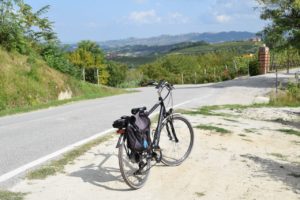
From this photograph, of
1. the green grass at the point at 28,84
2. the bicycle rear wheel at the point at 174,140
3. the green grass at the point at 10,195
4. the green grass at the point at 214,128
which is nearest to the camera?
the green grass at the point at 10,195

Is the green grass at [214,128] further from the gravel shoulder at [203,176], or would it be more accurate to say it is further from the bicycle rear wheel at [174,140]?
the bicycle rear wheel at [174,140]

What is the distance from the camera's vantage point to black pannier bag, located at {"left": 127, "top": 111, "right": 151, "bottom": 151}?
605 centimetres

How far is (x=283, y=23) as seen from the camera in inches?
1067

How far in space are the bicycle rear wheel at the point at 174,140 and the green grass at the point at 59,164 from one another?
4.69 ft

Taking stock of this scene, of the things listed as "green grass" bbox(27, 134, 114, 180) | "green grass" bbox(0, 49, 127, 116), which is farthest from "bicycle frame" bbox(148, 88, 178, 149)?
"green grass" bbox(0, 49, 127, 116)

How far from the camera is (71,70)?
2478 cm

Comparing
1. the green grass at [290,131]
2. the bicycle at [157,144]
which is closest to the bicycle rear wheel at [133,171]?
the bicycle at [157,144]

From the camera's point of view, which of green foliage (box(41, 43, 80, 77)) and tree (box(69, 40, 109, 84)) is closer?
green foliage (box(41, 43, 80, 77))

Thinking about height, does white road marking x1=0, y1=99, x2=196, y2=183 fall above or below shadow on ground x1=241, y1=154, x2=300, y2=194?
above

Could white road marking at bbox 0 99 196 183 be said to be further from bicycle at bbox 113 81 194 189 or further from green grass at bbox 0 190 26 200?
bicycle at bbox 113 81 194 189

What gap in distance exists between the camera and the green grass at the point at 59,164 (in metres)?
6.54

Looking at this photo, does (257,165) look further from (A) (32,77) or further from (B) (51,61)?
(B) (51,61)

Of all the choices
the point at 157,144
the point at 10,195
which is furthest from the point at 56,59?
the point at 10,195

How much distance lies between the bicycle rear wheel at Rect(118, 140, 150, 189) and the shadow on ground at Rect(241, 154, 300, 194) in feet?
6.20
